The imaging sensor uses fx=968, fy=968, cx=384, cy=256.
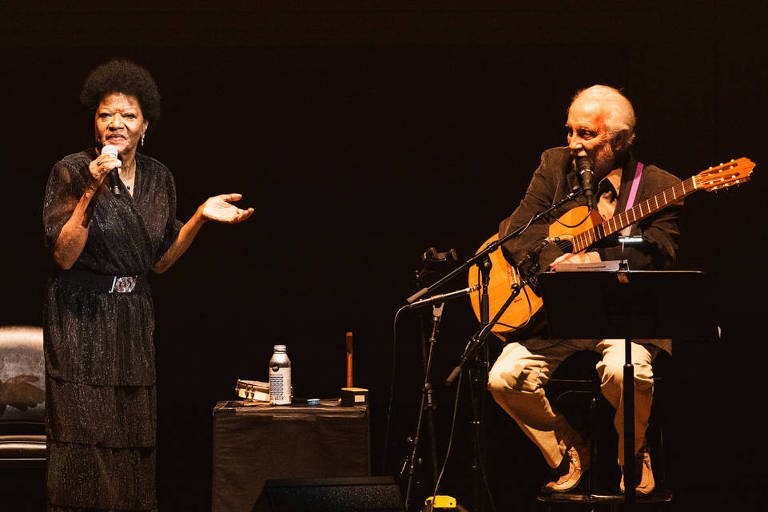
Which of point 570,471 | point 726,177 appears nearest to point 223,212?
point 570,471

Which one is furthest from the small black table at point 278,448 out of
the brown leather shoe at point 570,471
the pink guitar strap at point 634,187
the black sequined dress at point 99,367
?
the pink guitar strap at point 634,187

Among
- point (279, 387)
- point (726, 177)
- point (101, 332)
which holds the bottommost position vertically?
point (279, 387)

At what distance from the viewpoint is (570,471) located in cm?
390

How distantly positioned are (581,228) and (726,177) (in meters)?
0.64

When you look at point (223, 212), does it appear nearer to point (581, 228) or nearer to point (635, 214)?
point (581, 228)

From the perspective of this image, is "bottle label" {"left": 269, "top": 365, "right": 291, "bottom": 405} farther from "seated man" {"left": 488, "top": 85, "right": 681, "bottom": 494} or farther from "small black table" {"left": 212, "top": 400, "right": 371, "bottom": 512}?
"seated man" {"left": 488, "top": 85, "right": 681, "bottom": 494}

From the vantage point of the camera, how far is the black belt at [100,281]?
326 centimetres

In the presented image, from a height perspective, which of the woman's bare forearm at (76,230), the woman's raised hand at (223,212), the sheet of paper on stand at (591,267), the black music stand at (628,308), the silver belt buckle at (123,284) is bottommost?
the black music stand at (628,308)

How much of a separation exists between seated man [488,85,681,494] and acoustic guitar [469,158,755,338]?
0.05 meters

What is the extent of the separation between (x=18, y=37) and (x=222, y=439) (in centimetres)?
243

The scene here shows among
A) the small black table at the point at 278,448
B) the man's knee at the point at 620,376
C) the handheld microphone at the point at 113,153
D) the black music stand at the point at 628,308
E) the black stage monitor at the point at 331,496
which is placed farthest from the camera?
the small black table at the point at 278,448

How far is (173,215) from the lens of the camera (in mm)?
3633

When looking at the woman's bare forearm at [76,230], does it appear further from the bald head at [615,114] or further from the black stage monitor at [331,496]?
the bald head at [615,114]

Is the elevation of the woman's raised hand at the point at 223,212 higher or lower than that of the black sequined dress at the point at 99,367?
higher
